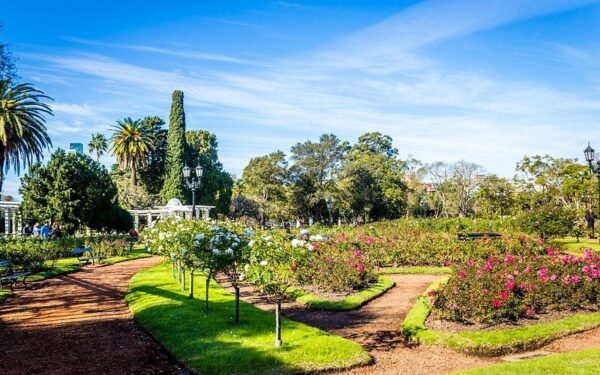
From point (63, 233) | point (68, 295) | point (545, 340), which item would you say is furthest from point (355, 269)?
point (63, 233)

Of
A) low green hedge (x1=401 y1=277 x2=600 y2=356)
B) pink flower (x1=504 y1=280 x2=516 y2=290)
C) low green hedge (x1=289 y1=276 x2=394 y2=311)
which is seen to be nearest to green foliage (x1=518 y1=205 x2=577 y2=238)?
low green hedge (x1=289 y1=276 x2=394 y2=311)

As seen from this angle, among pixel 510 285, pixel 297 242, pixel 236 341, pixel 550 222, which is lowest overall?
pixel 236 341

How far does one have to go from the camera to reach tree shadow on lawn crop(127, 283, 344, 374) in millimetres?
6750

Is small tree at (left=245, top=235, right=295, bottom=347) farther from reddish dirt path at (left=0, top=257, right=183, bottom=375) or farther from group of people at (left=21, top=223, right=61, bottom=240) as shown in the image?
group of people at (left=21, top=223, right=61, bottom=240)

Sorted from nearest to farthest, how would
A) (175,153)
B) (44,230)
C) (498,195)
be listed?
(44,230) < (498,195) < (175,153)

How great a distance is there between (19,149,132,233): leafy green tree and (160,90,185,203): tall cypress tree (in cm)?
1976

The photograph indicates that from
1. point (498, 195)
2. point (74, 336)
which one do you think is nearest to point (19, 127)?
point (74, 336)

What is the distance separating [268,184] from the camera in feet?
171

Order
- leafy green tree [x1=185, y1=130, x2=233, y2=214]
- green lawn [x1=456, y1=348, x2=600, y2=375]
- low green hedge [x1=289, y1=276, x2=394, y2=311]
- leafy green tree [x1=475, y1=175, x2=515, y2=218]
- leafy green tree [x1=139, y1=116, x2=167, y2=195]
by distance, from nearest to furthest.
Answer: green lawn [x1=456, y1=348, x2=600, y2=375] < low green hedge [x1=289, y1=276, x2=394, y2=311] < leafy green tree [x1=475, y1=175, x2=515, y2=218] < leafy green tree [x1=185, y1=130, x2=233, y2=214] < leafy green tree [x1=139, y1=116, x2=167, y2=195]

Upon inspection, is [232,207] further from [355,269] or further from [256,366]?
[256,366]

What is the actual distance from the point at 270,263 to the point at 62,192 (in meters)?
24.5

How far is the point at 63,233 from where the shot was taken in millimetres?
27719

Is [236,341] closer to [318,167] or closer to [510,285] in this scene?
[510,285]

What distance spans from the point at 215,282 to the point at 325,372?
8443mm
